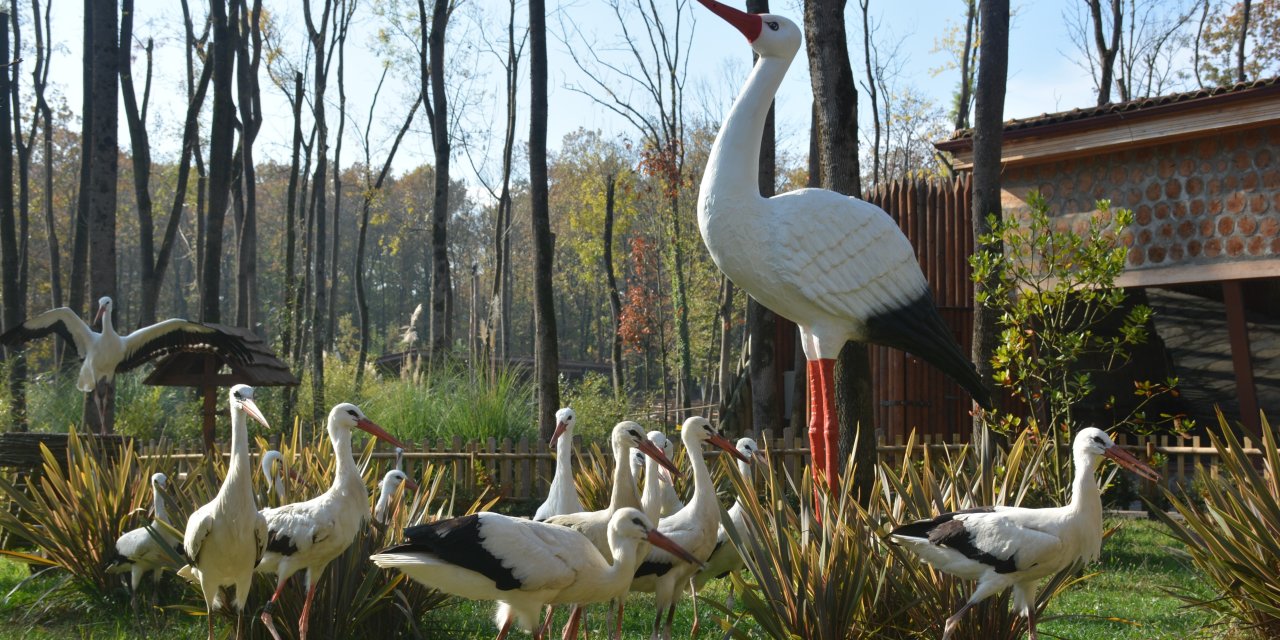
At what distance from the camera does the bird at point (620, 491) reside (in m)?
5.48

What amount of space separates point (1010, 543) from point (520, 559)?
2.06 m

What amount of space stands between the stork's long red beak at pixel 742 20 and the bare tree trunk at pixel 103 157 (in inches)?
424

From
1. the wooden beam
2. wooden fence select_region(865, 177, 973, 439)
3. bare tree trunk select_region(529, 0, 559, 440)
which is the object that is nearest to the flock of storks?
bare tree trunk select_region(529, 0, 559, 440)

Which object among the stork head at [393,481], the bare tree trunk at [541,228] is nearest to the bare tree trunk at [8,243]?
the bare tree trunk at [541,228]

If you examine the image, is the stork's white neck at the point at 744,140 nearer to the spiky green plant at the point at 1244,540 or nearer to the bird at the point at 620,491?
the bird at the point at 620,491

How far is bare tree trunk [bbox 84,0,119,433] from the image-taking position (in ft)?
44.0

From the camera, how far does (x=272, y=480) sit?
21.3 ft

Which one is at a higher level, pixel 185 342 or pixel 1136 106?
pixel 1136 106

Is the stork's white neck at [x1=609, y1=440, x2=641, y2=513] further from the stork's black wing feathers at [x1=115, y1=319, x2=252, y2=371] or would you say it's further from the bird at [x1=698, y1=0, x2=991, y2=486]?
the stork's black wing feathers at [x1=115, y1=319, x2=252, y2=371]

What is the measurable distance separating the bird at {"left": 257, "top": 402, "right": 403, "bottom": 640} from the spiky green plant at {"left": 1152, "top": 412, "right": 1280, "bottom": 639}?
3.88 meters

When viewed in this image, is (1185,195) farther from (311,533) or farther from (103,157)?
(103,157)

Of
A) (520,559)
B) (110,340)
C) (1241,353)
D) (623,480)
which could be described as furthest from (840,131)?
(110,340)

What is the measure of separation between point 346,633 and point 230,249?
6498cm

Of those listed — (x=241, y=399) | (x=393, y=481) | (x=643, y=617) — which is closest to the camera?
(x=241, y=399)
